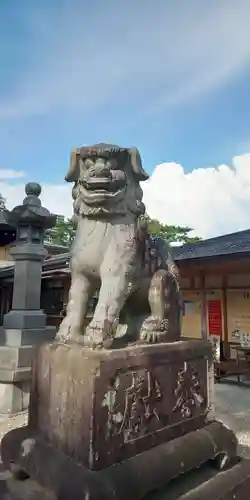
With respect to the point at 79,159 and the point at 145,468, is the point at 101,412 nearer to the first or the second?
the point at 145,468

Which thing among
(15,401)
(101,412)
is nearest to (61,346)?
(101,412)

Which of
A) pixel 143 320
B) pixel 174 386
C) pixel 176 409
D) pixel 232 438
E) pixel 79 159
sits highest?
pixel 79 159

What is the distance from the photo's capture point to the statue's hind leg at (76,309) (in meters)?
2.16

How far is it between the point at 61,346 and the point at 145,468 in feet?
2.61

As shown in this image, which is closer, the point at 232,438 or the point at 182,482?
the point at 182,482

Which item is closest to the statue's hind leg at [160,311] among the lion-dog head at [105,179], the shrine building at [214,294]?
the lion-dog head at [105,179]

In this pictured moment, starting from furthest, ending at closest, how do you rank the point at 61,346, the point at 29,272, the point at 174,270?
the point at 29,272 < the point at 174,270 < the point at 61,346

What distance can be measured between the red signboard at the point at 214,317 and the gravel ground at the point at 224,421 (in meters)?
1.58

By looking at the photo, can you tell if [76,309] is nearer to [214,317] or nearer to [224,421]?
[224,421]

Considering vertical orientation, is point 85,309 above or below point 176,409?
above

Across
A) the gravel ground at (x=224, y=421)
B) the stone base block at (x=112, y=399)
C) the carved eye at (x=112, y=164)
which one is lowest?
the gravel ground at (x=224, y=421)

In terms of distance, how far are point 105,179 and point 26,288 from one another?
131 inches

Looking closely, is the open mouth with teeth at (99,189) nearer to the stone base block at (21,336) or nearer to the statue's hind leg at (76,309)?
the statue's hind leg at (76,309)

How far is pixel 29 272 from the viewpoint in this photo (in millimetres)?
5082
